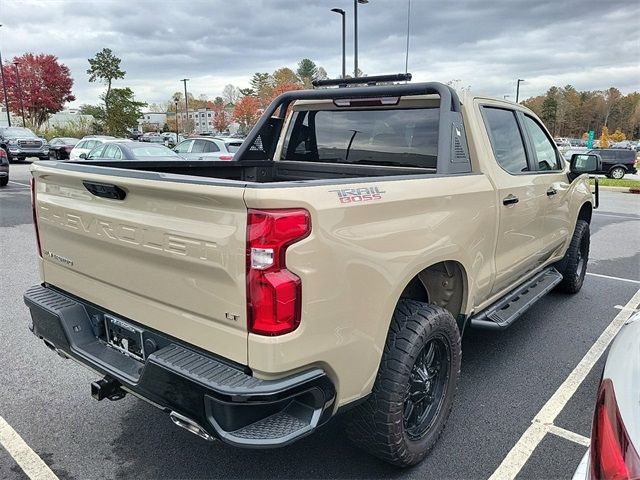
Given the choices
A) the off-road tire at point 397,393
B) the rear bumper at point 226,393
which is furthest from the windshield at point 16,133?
the off-road tire at point 397,393

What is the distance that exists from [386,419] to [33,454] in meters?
1.95

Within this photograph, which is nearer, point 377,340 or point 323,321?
point 323,321

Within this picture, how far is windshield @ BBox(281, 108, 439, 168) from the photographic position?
3507 millimetres

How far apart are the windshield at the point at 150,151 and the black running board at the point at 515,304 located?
10643 millimetres

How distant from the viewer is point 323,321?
2025 mm

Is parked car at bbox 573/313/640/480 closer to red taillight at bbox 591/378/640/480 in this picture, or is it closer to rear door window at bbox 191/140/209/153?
red taillight at bbox 591/378/640/480

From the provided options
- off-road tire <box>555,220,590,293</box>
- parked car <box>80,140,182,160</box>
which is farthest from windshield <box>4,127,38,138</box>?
off-road tire <box>555,220,590,293</box>

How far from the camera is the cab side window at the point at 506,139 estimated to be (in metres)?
3.59

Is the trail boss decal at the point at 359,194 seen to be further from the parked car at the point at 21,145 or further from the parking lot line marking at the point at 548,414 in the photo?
the parked car at the point at 21,145

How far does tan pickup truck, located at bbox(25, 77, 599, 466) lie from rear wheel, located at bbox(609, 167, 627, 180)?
24729mm

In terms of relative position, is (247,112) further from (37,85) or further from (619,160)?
(619,160)

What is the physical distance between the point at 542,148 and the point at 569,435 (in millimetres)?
2546

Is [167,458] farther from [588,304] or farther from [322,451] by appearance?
[588,304]

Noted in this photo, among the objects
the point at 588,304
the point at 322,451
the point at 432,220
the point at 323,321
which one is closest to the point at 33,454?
the point at 322,451
